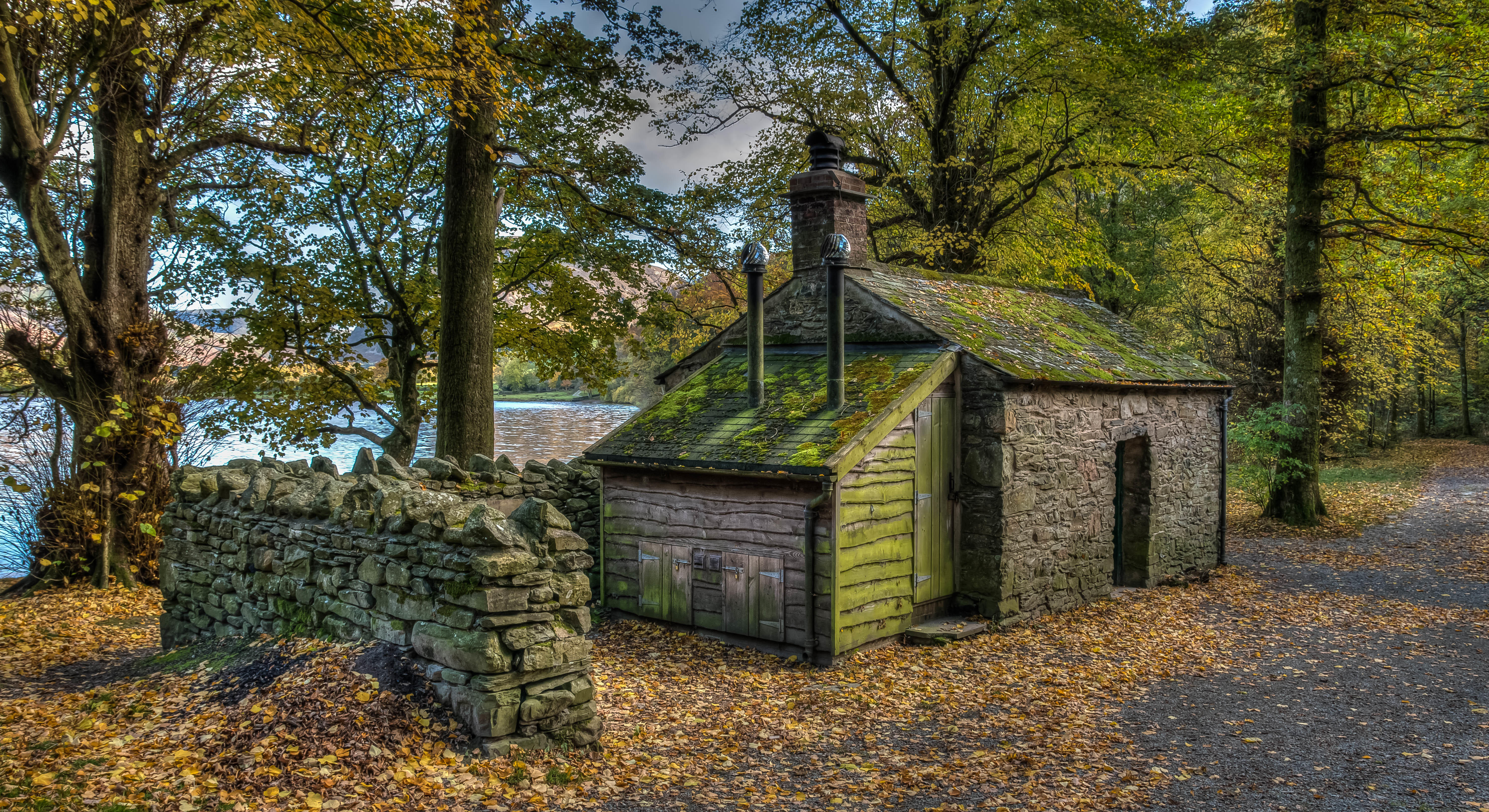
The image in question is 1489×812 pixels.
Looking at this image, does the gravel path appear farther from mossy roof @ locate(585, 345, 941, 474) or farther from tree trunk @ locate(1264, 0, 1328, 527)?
tree trunk @ locate(1264, 0, 1328, 527)

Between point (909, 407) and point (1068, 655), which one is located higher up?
point (909, 407)

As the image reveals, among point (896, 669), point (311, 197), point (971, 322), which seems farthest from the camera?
point (311, 197)

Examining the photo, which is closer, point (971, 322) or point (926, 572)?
point (926, 572)

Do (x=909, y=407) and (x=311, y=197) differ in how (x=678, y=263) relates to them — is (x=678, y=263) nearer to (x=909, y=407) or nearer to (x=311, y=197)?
(x=311, y=197)

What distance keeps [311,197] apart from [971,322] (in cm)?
1231

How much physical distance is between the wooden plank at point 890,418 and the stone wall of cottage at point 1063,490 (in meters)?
0.54

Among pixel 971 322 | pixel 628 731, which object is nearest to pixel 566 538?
pixel 628 731

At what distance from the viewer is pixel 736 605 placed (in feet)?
29.5

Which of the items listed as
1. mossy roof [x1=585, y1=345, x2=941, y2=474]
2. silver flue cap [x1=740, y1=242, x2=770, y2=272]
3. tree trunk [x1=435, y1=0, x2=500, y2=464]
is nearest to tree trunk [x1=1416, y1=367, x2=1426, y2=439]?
mossy roof [x1=585, y1=345, x2=941, y2=474]

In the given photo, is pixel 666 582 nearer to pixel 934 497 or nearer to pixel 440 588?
pixel 934 497

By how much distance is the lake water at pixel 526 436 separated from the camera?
2103cm

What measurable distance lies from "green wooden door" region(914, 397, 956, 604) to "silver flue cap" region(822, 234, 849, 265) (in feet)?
6.05

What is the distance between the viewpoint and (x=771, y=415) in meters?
9.54

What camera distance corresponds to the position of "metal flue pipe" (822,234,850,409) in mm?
9219
